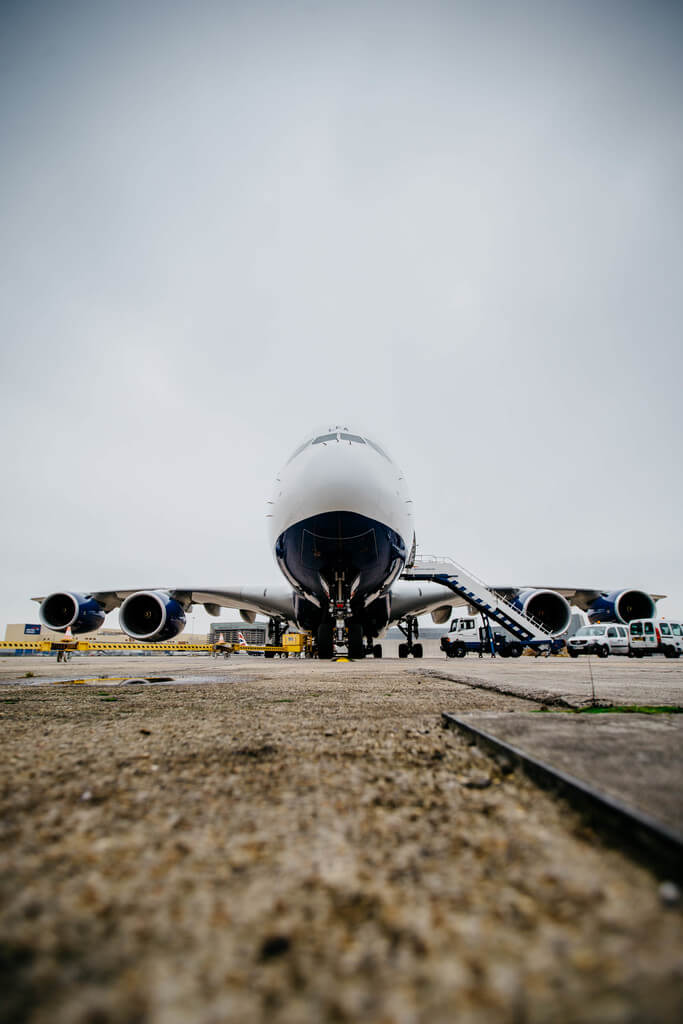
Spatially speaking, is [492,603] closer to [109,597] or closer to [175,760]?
[109,597]

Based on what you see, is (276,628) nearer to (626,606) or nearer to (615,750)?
(626,606)

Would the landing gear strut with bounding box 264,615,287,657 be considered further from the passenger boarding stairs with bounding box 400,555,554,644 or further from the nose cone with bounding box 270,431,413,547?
the nose cone with bounding box 270,431,413,547

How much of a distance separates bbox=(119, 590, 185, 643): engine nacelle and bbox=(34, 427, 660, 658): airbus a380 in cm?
3

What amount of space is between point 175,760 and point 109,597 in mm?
15284

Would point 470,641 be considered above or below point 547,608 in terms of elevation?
below

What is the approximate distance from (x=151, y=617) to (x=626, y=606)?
540 inches

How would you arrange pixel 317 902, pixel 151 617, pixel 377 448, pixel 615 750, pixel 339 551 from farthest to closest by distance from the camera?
pixel 151 617 → pixel 377 448 → pixel 339 551 → pixel 615 750 → pixel 317 902

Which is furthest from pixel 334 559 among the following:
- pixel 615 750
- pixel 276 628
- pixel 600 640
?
pixel 600 640

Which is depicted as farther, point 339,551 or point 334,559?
point 334,559

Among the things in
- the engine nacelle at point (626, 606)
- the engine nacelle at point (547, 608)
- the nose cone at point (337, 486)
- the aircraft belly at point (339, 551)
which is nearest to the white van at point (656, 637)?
the engine nacelle at point (626, 606)

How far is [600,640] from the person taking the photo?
1603 centimetres

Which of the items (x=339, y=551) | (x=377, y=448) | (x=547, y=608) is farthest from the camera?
(x=547, y=608)

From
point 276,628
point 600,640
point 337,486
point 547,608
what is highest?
point 337,486

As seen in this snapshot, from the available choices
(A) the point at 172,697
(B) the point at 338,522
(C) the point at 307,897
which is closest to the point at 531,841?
(C) the point at 307,897
